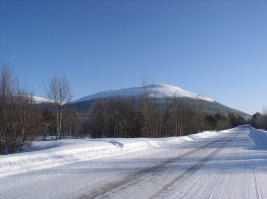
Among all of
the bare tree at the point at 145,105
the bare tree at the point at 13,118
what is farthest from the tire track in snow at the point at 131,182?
the bare tree at the point at 145,105

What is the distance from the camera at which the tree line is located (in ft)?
81.5

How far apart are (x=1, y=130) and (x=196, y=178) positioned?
52.0ft

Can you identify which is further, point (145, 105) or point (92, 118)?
point (92, 118)

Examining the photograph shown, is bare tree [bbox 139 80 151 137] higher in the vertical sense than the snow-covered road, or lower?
higher

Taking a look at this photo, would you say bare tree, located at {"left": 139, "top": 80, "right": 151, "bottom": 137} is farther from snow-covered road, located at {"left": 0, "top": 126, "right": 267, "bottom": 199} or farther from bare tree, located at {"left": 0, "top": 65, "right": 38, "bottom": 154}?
snow-covered road, located at {"left": 0, "top": 126, "right": 267, "bottom": 199}

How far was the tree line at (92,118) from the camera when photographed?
24828mm

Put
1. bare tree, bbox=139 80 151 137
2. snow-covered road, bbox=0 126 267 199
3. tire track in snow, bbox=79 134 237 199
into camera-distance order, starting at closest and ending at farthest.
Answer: tire track in snow, bbox=79 134 237 199 < snow-covered road, bbox=0 126 267 199 < bare tree, bbox=139 80 151 137

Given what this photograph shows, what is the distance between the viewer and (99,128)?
3573 inches

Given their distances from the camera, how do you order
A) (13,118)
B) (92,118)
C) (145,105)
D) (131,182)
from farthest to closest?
(92,118), (145,105), (13,118), (131,182)

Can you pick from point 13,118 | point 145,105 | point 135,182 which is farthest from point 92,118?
point 135,182

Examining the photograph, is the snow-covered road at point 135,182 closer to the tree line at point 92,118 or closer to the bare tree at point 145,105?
the tree line at point 92,118

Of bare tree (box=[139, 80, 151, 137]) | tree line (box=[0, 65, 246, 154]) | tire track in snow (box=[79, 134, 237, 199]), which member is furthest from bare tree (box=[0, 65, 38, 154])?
bare tree (box=[139, 80, 151, 137])

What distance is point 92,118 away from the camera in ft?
312

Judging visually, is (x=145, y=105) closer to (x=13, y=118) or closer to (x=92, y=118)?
(x=13, y=118)
